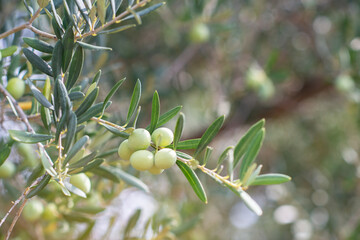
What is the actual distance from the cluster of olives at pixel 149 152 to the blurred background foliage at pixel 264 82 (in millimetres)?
1080

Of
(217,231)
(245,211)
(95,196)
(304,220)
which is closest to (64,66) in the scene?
(95,196)

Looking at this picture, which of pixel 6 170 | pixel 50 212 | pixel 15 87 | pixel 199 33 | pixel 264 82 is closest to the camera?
pixel 15 87

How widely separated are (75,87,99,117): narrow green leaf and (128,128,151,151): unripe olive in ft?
0.30

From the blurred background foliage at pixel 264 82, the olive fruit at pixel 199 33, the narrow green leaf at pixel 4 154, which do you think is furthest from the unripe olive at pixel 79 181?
the olive fruit at pixel 199 33

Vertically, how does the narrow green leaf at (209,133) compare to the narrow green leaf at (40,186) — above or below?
below

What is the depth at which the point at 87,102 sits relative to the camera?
69 centimetres

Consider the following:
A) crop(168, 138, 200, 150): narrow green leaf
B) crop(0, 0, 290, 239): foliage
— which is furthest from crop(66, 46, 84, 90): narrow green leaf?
crop(168, 138, 200, 150): narrow green leaf

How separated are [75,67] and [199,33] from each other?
132 centimetres

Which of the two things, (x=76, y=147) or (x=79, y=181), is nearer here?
(x=76, y=147)

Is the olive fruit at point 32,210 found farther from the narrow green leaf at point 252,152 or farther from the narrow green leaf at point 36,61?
the narrow green leaf at point 252,152

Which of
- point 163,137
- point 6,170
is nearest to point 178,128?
point 163,137

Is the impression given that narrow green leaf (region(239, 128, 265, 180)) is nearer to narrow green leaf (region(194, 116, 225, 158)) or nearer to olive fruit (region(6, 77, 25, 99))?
Result: narrow green leaf (region(194, 116, 225, 158))

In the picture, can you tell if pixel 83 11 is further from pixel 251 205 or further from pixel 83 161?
pixel 251 205

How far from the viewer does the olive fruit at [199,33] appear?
1959 millimetres
